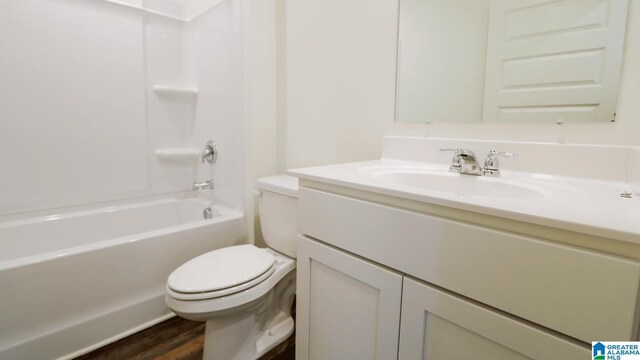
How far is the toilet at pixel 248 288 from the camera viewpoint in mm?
1107

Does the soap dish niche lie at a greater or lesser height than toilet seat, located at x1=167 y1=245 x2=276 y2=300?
greater

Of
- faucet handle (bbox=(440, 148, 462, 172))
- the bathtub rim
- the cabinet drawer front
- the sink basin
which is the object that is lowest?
the bathtub rim

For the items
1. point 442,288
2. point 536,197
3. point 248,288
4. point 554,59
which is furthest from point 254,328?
point 554,59

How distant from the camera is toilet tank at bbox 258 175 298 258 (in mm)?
1378

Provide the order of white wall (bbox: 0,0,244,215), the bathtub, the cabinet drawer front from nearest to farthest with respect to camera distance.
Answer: the cabinet drawer front
the bathtub
white wall (bbox: 0,0,244,215)

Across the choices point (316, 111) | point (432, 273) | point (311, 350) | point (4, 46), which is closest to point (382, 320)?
point (432, 273)

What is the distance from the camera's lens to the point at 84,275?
4.48 ft

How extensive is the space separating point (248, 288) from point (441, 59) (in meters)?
1.17

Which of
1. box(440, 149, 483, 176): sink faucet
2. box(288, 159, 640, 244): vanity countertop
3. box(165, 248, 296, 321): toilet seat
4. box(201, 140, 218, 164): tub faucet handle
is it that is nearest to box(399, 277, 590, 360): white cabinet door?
box(288, 159, 640, 244): vanity countertop

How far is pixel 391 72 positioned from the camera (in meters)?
1.37

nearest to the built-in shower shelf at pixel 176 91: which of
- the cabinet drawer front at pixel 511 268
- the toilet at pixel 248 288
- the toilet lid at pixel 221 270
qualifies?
the toilet at pixel 248 288

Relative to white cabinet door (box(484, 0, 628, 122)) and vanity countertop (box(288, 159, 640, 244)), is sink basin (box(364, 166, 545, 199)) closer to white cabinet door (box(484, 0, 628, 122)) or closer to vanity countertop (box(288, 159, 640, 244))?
vanity countertop (box(288, 159, 640, 244))

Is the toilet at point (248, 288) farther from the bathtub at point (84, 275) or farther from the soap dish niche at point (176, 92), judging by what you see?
the soap dish niche at point (176, 92)

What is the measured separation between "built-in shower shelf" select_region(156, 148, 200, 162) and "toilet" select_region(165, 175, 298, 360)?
98 cm
